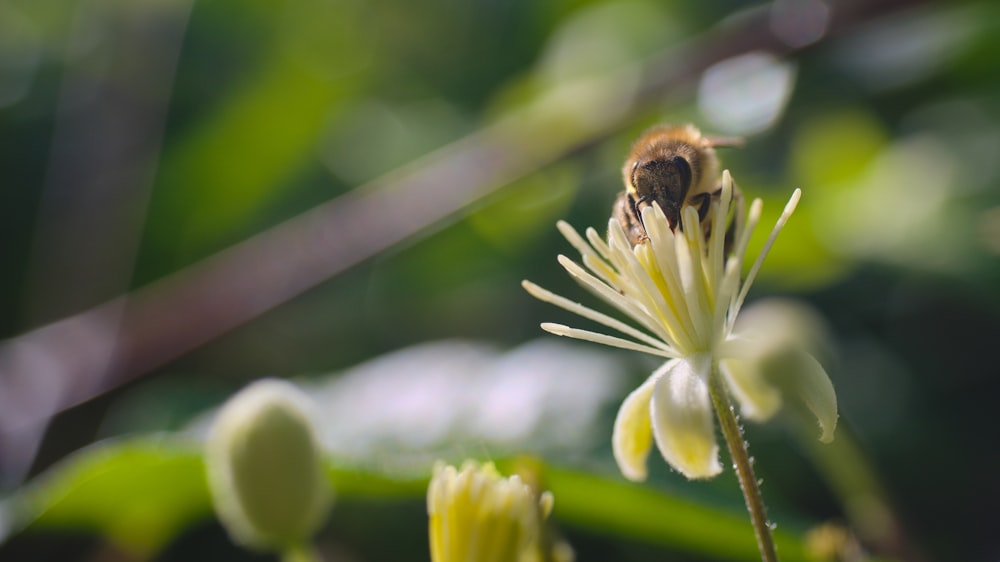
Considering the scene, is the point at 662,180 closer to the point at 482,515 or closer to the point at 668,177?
the point at 668,177

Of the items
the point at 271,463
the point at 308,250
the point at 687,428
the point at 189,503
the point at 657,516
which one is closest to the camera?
the point at 687,428

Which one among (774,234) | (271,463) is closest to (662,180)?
(774,234)

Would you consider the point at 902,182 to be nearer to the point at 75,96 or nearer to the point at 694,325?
the point at 694,325

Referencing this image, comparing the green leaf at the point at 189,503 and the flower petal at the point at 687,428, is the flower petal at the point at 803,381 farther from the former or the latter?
the green leaf at the point at 189,503

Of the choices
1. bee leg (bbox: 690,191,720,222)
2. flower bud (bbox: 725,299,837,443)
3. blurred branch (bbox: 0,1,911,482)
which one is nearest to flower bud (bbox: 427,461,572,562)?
flower bud (bbox: 725,299,837,443)

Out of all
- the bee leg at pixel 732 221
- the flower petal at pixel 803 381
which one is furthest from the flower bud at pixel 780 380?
the bee leg at pixel 732 221

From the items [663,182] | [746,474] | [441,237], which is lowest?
[746,474]
